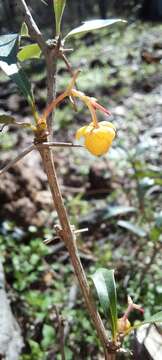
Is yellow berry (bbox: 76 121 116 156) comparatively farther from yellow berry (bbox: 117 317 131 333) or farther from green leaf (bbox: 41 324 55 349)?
green leaf (bbox: 41 324 55 349)

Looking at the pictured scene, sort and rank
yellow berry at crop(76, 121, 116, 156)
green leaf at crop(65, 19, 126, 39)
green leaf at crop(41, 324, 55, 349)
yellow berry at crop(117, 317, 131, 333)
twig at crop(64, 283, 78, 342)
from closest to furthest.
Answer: yellow berry at crop(76, 121, 116, 156) < green leaf at crop(65, 19, 126, 39) < yellow berry at crop(117, 317, 131, 333) < green leaf at crop(41, 324, 55, 349) < twig at crop(64, 283, 78, 342)

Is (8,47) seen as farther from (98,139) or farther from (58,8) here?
(98,139)

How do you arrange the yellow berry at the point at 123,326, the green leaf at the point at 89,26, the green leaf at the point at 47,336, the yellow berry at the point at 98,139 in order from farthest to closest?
the green leaf at the point at 47,336
the yellow berry at the point at 123,326
the green leaf at the point at 89,26
the yellow berry at the point at 98,139

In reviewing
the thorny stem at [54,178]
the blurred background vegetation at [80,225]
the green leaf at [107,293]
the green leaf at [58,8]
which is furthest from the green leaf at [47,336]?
the green leaf at [58,8]

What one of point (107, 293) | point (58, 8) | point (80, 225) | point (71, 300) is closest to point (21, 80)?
point (58, 8)

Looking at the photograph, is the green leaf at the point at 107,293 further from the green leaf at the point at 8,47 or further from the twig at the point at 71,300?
the twig at the point at 71,300

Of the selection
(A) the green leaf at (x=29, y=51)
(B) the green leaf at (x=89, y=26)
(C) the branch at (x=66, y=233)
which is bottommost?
(C) the branch at (x=66, y=233)

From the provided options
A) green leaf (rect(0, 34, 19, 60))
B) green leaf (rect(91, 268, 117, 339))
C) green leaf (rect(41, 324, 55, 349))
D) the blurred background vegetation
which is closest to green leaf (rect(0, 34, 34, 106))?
green leaf (rect(0, 34, 19, 60))
